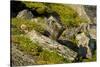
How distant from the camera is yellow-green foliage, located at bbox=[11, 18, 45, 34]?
7.41 ft

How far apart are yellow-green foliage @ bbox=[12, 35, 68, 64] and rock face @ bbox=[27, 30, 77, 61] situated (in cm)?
4

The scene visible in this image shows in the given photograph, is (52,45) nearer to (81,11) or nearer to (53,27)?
(53,27)

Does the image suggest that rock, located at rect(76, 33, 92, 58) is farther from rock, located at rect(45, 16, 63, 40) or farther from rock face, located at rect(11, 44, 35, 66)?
rock face, located at rect(11, 44, 35, 66)

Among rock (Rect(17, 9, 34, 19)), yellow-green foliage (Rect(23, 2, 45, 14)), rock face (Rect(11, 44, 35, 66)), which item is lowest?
rock face (Rect(11, 44, 35, 66))

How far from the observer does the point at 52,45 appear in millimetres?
2396

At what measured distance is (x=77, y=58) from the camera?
8.22ft

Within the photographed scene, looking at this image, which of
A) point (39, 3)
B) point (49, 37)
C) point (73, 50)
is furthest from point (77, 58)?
point (39, 3)

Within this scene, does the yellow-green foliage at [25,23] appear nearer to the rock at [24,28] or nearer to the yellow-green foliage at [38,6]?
the rock at [24,28]

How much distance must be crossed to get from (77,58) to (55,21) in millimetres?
501

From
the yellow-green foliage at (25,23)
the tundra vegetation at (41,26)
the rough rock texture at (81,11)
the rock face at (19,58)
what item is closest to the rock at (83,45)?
the tundra vegetation at (41,26)

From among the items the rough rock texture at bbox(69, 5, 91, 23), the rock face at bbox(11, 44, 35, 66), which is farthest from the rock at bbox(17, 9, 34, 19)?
the rough rock texture at bbox(69, 5, 91, 23)

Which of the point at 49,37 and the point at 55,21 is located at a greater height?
the point at 55,21

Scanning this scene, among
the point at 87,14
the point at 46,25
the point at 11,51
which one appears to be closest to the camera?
the point at 11,51

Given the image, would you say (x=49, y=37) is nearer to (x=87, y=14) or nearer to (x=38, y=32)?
(x=38, y=32)
